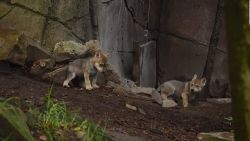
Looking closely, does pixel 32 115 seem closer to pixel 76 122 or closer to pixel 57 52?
pixel 76 122

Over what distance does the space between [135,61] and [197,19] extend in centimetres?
194

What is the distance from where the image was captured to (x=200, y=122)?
789cm

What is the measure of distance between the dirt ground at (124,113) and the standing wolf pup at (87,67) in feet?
0.81

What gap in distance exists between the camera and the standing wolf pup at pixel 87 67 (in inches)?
335

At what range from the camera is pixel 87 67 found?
856 centimetres

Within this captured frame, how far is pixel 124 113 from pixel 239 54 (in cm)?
410

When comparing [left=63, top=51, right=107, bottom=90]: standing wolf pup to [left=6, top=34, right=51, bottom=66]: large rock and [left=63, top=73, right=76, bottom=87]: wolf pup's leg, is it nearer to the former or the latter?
[left=63, top=73, right=76, bottom=87]: wolf pup's leg

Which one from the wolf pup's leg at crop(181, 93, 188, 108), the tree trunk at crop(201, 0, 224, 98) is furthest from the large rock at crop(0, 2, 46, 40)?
the tree trunk at crop(201, 0, 224, 98)

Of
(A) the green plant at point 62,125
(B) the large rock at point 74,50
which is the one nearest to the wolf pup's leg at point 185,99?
(B) the large rock at point 74,50

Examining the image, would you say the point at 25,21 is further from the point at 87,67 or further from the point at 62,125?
the point at 62,125

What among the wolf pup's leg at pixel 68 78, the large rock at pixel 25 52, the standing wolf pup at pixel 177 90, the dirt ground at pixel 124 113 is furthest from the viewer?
the standing wolf pup at pixel 177 90

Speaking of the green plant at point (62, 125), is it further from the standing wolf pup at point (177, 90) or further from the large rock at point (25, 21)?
the standing wolf pup at point (177, 90)

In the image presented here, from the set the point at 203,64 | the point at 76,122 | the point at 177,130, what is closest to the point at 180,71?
the point at 203,64

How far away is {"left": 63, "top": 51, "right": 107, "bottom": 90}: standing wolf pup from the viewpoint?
850 centimetres
